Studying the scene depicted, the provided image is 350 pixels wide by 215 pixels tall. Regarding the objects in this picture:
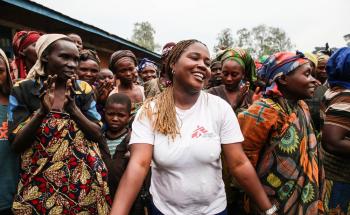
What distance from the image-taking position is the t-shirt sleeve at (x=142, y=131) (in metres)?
1.98

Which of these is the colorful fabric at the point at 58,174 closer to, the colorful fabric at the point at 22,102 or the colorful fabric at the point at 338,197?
the colorful fabric at the point at 22,102

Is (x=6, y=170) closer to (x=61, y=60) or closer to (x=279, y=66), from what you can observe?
(x=61, y=60)

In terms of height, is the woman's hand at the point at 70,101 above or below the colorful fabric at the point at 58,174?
above

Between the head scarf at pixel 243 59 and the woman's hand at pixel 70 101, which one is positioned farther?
the head scarf at pixel 243 59

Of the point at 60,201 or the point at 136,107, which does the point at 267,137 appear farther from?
the point at 136,107

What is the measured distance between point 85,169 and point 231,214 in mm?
1568

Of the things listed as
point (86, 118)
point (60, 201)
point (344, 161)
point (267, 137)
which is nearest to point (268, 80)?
point (267, 137)

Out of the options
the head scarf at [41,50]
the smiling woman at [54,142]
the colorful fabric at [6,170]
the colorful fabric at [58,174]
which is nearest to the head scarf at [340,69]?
the smiling woman at [54,142]

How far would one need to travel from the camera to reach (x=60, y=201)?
2150mm

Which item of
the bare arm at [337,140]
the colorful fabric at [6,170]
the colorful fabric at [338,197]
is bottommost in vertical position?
the colorful fabric at [338,197]

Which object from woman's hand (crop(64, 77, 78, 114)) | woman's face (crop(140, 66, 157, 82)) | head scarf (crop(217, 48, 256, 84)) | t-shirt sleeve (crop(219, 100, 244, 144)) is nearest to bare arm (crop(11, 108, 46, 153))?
woman's hand (crop(64, 77, 78, 114))

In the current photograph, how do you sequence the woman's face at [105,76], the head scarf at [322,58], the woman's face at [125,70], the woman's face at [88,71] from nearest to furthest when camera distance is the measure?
the woman's face at [88,71], the woman's face at [125,70], the woman's face at [105,76], the head scarf at [322,58]

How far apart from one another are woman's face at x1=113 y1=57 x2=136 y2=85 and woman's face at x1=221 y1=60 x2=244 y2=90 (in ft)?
4.26

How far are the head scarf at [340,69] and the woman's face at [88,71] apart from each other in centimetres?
272
